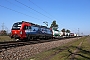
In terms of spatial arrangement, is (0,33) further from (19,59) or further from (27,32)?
(19,59)

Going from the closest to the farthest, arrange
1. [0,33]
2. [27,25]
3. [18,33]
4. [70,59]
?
[70,59] → [18,33] → [27,25] → [0,33]

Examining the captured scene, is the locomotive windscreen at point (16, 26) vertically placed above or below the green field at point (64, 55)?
above

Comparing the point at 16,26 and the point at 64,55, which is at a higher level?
the point at 16,26

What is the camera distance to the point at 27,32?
32281 mm

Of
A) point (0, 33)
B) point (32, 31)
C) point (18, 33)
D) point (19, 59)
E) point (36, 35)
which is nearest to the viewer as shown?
point (19, 59)

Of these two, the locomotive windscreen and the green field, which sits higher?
the locomotive windscreen

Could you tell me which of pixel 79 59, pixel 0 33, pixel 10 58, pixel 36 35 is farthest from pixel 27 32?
pixel 0 33

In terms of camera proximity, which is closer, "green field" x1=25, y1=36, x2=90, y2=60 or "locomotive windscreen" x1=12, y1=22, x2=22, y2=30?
"green field" x1=25, y1=36, x2=90, y2=60

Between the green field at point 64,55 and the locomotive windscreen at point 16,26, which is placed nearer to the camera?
the green field at point 64,55

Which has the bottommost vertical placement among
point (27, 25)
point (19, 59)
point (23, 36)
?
point (19, 59)

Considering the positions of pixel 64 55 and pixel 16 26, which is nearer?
pixel 64 55

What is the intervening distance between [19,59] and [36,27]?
26420 millimetres

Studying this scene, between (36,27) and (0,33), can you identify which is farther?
(0,33)

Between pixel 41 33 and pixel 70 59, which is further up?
pixel 41 33
